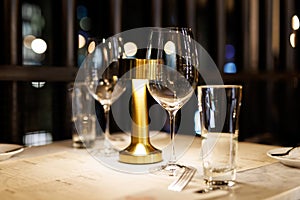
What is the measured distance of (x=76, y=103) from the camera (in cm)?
146

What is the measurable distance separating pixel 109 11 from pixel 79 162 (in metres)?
0.94

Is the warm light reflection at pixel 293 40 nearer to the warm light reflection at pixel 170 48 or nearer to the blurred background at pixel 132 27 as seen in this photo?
the blurred background at pixel 132 27

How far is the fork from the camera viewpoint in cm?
87

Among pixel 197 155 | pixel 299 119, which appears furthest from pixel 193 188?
pixel 299 119

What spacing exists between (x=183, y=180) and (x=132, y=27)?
129 centimetres

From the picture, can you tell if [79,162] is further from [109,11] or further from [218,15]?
[218,15]

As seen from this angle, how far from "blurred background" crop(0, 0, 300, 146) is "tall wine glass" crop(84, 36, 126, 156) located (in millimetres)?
357

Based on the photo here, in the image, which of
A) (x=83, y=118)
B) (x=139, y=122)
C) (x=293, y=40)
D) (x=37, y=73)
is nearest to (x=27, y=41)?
(x=37, y=73)

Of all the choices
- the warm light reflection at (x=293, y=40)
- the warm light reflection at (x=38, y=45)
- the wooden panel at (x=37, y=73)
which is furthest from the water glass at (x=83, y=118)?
the warm light reflection at (x=293, y=40)

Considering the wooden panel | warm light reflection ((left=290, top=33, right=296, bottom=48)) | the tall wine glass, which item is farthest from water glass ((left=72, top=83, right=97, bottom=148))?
warm light reflection ((left=290, top=33, right=296, bottom=48))

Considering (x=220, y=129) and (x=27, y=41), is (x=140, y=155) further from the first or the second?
(x=27, y=41)

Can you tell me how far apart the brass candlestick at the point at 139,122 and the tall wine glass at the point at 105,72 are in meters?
0.07

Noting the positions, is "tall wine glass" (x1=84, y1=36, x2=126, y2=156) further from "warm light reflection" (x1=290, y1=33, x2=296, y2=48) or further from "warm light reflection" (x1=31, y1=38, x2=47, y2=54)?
"warm light reflection" (x1=290, y1=33, x2=296, y2=48)

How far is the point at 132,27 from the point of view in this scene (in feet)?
6.85
